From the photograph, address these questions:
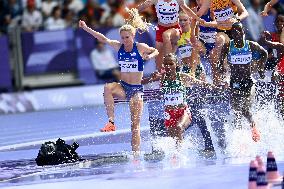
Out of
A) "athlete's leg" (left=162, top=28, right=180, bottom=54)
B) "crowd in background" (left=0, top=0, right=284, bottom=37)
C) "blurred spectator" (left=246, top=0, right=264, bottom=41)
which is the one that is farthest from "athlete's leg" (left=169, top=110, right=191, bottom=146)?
"crowd in background" (left=0, top=0, right=284, bottom=37)

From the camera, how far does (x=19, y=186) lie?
11609 millimetres

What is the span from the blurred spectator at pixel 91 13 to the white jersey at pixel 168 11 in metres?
7.50

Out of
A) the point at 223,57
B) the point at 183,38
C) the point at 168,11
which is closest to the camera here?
the point at 223,57

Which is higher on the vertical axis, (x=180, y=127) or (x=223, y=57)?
(x=223, y=57)

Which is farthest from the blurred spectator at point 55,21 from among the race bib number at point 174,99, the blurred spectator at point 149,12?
the race bib number at point 174,99

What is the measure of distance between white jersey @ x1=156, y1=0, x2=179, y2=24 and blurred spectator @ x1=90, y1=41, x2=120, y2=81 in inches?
274

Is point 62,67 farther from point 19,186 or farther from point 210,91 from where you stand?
point 19,186

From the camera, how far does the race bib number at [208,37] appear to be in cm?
1677

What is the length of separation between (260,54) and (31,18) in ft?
32.0

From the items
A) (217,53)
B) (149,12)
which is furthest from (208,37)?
(149,12)

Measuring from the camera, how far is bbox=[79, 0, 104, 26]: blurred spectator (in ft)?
76.5

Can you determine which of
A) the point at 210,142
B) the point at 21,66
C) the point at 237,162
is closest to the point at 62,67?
the point at 21,66

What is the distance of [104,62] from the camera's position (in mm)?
22969

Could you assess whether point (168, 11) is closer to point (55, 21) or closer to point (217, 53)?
point (217, 53)
